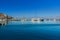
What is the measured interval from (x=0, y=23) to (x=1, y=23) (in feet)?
0.84

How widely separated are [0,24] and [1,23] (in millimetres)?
237

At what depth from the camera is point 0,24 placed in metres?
20.7

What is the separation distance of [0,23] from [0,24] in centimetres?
20

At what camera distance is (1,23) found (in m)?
20.8

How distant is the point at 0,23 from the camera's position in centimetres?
2058
